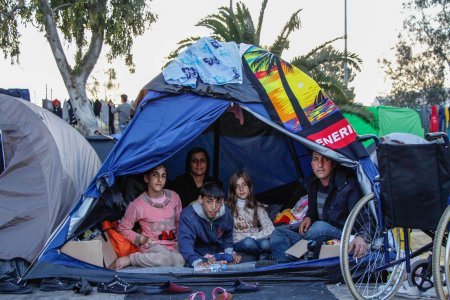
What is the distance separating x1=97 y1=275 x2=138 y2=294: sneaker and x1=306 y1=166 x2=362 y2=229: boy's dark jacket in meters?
1.97

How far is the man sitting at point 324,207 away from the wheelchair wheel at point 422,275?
3.30ft

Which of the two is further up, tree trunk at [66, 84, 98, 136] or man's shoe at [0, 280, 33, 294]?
tree trunk at [66, 84, 98, 136]

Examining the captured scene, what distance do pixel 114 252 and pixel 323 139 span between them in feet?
7.39

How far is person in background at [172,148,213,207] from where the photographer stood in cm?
739

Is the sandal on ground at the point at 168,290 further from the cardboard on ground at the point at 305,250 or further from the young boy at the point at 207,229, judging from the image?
the cardboard on ground at the point at 305,250

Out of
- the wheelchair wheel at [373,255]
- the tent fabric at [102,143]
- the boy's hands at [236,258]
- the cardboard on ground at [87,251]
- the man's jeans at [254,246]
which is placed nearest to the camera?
the wheelchair wheel at [373,255]

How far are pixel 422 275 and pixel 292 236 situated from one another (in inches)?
58.8

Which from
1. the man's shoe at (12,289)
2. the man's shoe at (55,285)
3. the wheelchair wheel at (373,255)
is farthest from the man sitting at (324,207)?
the man's shoe at (12,289)

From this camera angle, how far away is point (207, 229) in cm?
637

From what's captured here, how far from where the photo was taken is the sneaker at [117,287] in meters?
5.48

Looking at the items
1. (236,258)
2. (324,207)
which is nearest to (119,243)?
(236,258)

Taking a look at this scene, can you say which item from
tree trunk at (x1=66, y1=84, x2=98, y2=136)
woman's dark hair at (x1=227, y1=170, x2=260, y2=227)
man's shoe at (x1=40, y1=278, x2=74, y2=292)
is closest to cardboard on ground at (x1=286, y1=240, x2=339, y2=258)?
woman's dark hair at (x1=227, y1=170, x2=260, y2=227)

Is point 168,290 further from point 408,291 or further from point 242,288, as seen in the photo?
point 408,291

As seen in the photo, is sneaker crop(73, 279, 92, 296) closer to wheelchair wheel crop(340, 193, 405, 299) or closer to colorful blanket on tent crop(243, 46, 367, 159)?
wheelchair wheel crop(340, 193, 405, 299)
